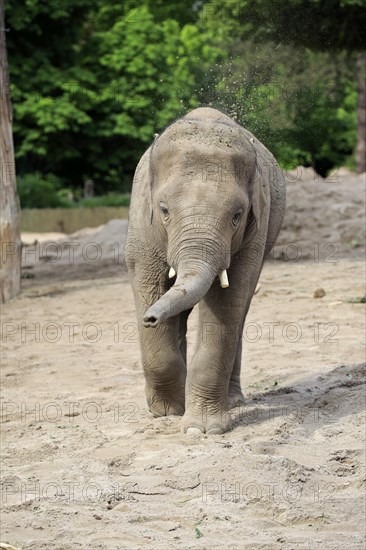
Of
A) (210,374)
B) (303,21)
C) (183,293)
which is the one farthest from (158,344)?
(303,21)

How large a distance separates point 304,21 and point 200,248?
982 centimetres

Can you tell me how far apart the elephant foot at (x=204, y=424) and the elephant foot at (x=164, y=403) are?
42 cm

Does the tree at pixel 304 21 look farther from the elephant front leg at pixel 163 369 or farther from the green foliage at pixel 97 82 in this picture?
the elephant front leg at pixel 163 369

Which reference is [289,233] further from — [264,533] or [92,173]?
[92,173]

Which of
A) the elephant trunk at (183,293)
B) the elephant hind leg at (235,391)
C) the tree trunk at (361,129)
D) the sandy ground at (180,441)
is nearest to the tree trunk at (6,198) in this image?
the sandy ground at (180,441)

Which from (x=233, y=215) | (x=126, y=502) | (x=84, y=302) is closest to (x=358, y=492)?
(x=126, y=502)

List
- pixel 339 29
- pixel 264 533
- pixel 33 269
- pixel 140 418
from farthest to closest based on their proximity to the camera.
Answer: pixel 33 269, pixel 339 29, pixel 140 418, pixel 264 533

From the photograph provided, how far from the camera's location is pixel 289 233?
18.0 metres

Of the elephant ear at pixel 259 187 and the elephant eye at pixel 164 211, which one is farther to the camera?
the elephant ear at pixel 259 187

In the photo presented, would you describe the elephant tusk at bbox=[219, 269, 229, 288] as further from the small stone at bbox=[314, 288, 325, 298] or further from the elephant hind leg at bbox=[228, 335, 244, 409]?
the small stone at bbox=[314, 288, 325, 298]

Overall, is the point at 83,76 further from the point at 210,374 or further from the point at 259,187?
the point at 210,374

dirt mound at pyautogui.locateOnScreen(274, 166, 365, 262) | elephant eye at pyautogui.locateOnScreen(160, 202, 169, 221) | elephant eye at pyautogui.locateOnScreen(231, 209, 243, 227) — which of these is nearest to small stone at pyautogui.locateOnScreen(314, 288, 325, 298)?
dirt mound at pyautogui.locateOnScreen(274, 166, 365, 262)

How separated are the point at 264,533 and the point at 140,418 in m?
2.45

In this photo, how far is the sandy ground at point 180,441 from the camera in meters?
5.79
